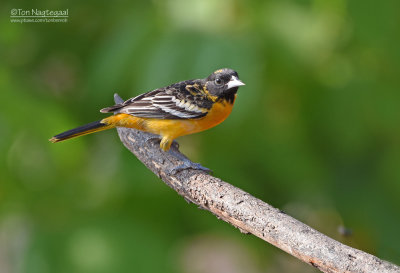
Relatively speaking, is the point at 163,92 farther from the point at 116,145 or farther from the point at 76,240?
the point at 76,240

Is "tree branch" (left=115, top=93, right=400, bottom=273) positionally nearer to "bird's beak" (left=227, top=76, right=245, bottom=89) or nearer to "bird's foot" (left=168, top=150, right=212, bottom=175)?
"bird's foot" (left=168, top=150, right=212, bottom=175)

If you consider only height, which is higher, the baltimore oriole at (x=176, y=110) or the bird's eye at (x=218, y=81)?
the bird's eye at (x=218, y=81)

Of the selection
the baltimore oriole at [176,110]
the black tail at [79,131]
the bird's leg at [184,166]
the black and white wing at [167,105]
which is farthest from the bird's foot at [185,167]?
the black tail at [79,131]

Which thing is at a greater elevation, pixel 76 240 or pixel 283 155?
pixel 283 155

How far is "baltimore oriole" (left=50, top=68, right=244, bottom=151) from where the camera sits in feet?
14.7

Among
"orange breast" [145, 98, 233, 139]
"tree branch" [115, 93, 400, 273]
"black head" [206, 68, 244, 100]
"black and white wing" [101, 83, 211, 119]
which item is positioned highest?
"black head" [206, 68, 244, 100]

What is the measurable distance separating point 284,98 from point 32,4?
229 centimetres

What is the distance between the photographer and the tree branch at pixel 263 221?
286cm

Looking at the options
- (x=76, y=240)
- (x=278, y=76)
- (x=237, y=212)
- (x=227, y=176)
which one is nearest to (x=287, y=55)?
(x=278, y=76)

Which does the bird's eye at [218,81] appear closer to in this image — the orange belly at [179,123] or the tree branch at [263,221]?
the orange belly at [179,123]

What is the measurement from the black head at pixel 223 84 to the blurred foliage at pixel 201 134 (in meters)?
0.27

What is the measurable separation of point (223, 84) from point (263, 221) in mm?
1730

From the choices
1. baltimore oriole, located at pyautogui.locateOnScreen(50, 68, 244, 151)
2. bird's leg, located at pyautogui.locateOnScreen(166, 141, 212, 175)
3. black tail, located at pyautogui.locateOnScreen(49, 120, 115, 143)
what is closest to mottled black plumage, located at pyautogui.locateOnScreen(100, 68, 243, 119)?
baltimore oriole, located at pyautogui.locateOnScreen(50, 68, 244, 151)

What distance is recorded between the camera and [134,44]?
171 inches
